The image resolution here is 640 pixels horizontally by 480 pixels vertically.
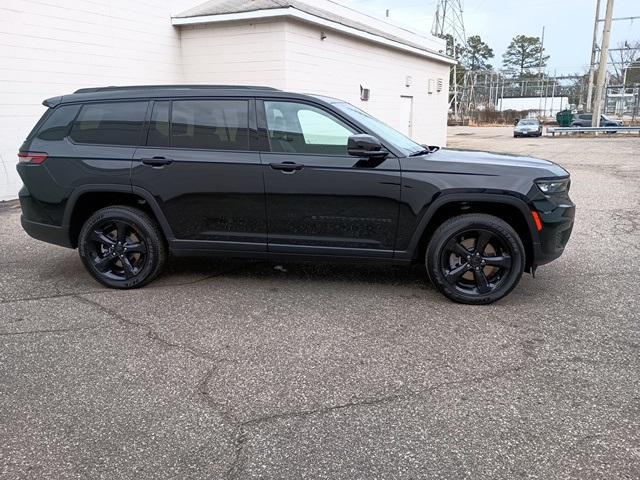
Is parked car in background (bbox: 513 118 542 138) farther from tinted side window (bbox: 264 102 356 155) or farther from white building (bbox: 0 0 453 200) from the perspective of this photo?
tinted side window (bbox: 264 102 356 155)

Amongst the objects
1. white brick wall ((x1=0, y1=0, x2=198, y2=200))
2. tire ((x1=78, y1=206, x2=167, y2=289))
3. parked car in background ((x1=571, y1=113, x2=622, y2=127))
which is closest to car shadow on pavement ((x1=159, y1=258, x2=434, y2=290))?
tire ((x1=78, y1=206, x2=167, y2=289))

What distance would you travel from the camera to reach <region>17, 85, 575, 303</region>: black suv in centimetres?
461

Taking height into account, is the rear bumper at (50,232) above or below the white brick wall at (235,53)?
below

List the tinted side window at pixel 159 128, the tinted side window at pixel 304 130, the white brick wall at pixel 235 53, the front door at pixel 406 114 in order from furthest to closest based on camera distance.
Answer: the front door at pixel 406 114 < the white brick wall at pixel 235 53 < the tinted side window at pixel 159 128 < the tinted side window at pixel 304 130

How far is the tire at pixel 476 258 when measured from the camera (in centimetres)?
460

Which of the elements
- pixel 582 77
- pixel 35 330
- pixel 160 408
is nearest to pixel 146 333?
pixel 35 330

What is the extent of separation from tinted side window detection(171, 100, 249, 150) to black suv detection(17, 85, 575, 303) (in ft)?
0.03

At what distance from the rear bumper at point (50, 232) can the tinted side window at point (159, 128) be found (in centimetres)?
120

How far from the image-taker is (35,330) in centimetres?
425

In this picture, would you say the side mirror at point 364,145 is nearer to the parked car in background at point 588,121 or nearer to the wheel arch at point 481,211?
the wheel arch at point 481,211

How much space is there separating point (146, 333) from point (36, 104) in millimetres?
7806

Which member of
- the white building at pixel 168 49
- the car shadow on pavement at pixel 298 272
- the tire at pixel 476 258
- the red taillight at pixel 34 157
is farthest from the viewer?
the white building at pixel 168 49

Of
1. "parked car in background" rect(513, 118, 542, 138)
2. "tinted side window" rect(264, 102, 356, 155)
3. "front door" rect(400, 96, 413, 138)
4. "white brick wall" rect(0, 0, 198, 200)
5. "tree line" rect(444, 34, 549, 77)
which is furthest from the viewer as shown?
"tree line" rect(444, 34, 549, 77)

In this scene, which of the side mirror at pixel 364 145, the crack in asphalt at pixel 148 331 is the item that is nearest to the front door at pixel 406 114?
the side mirror at pixel 364 145
